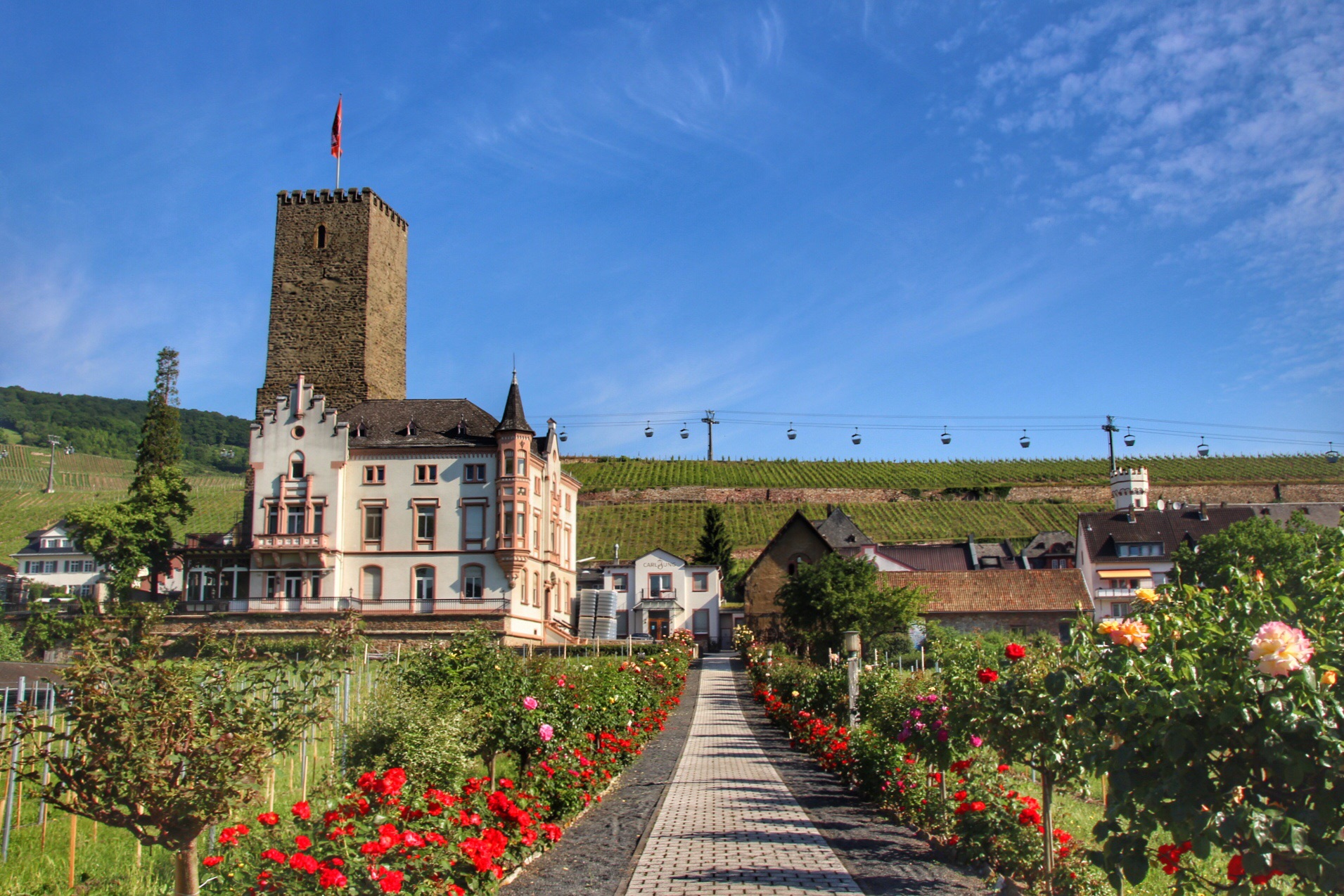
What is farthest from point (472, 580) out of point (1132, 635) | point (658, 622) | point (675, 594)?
point (1132, 635)

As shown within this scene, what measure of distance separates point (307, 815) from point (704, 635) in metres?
55.1

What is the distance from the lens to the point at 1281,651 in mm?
4559

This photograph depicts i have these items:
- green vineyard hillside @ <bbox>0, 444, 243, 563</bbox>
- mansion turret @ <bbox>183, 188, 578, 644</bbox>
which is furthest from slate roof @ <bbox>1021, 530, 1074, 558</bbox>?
green vineyard hillside @ <bbox>0, 444, 243, 563</bbox>

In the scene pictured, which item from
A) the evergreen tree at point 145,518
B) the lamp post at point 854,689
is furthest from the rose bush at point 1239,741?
the evergreen tree at point 145,518

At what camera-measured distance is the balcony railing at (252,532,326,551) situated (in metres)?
48.8

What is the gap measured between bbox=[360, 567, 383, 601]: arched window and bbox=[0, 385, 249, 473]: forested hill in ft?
440

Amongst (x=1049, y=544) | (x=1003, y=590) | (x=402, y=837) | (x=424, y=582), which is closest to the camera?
(x=402, y=837)

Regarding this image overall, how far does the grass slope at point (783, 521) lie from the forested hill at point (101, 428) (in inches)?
3938

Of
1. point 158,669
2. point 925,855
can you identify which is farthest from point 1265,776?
point 158,669

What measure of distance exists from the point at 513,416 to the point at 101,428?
534 ft

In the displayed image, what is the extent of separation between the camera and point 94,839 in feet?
33.3

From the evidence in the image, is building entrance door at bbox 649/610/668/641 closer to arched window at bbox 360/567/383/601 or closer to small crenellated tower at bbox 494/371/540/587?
small crenellated tower at bbox 494/371/540/587

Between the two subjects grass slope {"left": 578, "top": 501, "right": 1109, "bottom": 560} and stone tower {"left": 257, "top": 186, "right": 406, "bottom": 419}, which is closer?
stone tower {"left": 257, "top": 186, "right": 406, "bottom": 419}

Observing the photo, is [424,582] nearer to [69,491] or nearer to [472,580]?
[472,580]
